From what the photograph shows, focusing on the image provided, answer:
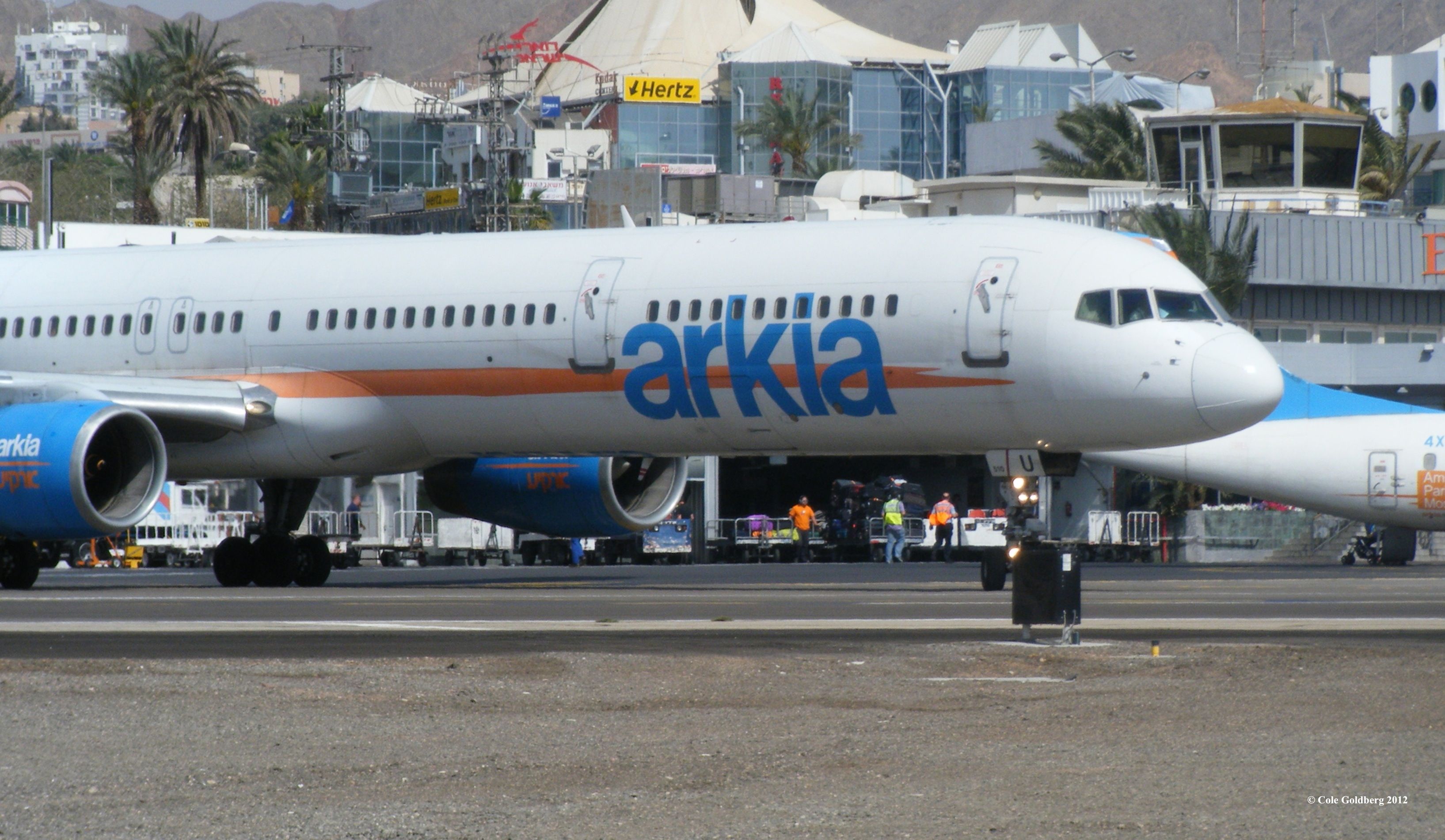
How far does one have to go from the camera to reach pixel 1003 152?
11806 cm

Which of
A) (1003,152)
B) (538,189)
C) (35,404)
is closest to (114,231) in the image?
(538,189)

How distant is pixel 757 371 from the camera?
21.9 metres

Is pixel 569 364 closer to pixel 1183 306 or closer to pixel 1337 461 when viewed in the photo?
pixel 1183 306

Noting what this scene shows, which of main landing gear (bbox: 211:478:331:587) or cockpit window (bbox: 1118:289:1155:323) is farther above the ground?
cockpit window (bbox: 1118:289:1155:323)

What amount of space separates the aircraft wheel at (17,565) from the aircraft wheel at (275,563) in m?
2.91

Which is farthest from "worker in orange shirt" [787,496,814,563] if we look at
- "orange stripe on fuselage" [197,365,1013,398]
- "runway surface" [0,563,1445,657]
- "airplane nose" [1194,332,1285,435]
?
"airplane nose" [1194,332,1285,435]

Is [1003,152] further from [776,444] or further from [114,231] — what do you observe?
[776,444]

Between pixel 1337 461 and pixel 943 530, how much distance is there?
919 centimetres

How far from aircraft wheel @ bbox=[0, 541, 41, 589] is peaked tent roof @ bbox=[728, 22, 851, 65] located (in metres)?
132

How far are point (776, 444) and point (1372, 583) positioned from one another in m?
9.14

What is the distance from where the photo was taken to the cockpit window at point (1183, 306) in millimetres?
20969

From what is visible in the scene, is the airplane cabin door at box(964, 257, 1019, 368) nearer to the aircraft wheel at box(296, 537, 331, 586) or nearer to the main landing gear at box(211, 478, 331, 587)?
the main landing gear at box(211, 478, 331, 587)

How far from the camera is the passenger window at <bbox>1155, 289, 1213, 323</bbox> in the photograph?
21.0 metres

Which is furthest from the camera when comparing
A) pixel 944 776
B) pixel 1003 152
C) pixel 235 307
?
pixel 1003 152
